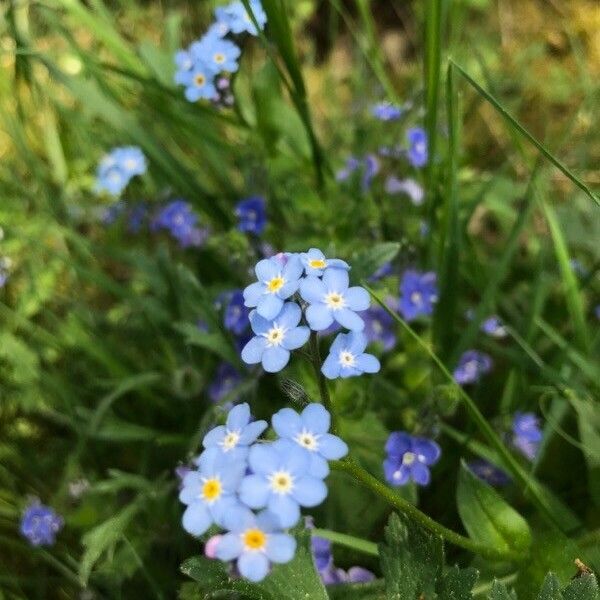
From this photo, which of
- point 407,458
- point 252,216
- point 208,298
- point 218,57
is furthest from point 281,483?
point 218,57

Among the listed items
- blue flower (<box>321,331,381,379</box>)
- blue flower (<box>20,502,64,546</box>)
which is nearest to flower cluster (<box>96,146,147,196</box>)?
blue flower (<box>20,502,64,546</box>)

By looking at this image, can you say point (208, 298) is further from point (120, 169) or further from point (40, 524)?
point (40, 524)

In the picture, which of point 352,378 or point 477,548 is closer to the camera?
point 477,548

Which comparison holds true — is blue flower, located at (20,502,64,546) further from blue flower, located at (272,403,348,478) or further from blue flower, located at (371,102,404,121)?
blue flower, located at (371,102,404,121)

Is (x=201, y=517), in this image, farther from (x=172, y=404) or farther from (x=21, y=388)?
(x=21, y=388)

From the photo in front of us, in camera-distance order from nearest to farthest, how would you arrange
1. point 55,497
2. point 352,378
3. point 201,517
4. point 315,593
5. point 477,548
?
point 201,517 < point 315,593 < point 477,548 < point 352,378 < point 55,497

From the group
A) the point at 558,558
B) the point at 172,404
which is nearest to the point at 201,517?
the point at 558,558
